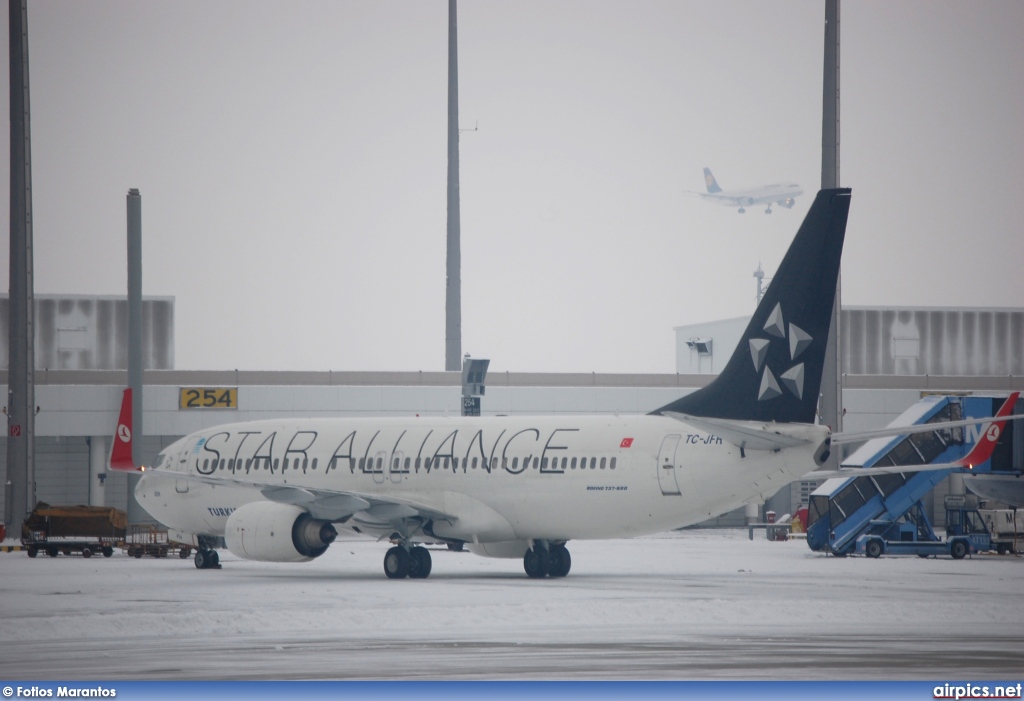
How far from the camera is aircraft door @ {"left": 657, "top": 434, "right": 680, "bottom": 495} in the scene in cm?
2956

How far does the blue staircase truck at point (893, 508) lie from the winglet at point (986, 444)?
0.84 m

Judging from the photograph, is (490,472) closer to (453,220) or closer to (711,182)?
(453,220)

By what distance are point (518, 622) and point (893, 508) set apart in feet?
78.4

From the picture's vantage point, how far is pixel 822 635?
64.7 feet

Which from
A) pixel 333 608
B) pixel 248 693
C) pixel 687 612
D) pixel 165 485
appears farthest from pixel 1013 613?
pixel 165 485

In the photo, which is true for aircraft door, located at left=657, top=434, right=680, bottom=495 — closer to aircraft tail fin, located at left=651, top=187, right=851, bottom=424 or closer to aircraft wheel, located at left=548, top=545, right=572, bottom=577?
aircraft tail fin, located at left=651, top=187, right=851, bottom=424

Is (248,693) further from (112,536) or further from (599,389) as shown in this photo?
(599,389)

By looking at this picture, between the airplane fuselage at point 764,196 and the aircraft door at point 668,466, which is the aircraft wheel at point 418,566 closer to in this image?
the aircraft door at point 668,466

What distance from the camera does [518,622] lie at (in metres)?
21.8

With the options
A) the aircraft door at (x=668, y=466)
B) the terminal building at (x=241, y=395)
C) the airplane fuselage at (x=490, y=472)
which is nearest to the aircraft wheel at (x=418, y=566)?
the airplane fuselage at (x=490, y=472)

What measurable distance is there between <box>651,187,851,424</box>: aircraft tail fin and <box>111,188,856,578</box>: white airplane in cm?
3

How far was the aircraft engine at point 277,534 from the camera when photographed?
31.7 m

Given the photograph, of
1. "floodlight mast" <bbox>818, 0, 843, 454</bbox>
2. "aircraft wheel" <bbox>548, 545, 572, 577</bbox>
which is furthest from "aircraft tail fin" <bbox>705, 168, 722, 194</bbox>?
"aircraft wheel" <bbox>548, 545, 572, 577</bbox>

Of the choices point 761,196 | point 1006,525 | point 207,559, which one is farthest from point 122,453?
point 761,196
